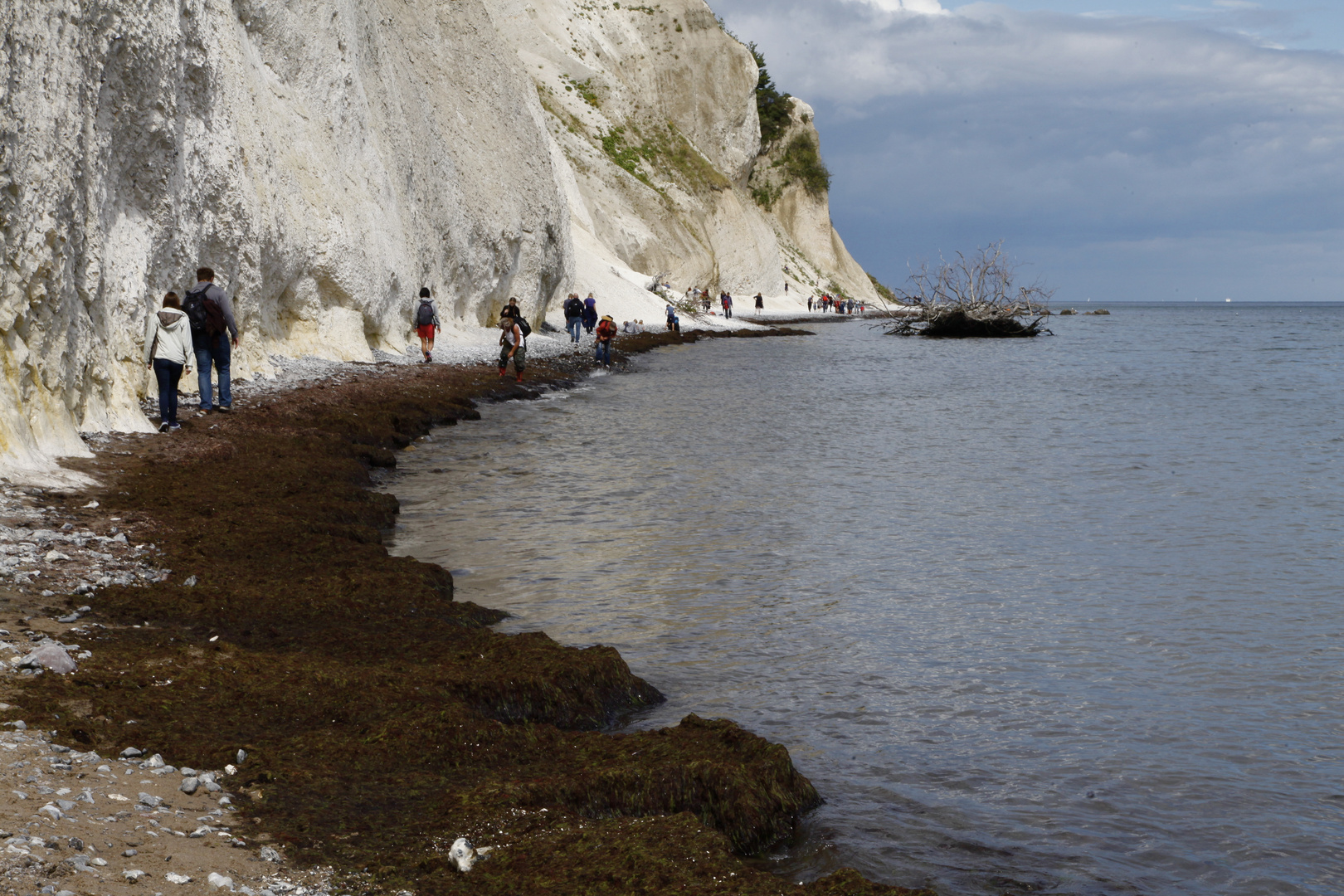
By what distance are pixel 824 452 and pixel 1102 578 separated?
961cm

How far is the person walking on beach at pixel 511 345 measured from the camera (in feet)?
90.2

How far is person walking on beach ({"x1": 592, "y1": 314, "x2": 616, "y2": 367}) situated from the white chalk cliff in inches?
206

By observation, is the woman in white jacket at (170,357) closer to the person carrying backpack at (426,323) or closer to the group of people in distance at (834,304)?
the person carrying backpack at (426,323)

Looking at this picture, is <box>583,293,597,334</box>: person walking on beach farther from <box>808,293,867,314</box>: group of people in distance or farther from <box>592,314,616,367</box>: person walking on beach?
<box>808,293,867,314</box>: group of people in distance

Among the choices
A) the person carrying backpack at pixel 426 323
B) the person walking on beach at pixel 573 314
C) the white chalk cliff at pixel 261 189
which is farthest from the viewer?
the person walking on beach at pixel 573 314

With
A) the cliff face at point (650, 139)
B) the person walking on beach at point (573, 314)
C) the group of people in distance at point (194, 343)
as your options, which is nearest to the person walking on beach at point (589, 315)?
the person walking on beach at point (573, 314)

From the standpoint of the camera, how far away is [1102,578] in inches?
441

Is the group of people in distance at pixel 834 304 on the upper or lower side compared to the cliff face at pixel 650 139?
lower

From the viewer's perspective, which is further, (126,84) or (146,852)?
(126,84)

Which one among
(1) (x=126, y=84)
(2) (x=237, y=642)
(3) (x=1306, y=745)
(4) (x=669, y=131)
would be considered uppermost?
(4) (x=669, y=131)

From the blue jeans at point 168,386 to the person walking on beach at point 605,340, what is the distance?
68.2 feet

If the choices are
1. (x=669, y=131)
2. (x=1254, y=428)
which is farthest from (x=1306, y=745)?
(x=669, y=131)

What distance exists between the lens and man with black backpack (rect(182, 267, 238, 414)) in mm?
16500

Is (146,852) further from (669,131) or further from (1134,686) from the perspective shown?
(669,131)
